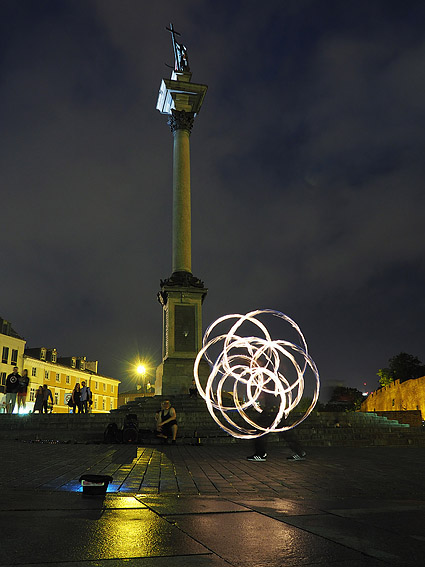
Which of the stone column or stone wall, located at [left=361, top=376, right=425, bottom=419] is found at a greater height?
the stone column

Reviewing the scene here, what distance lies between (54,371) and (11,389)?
50148mm

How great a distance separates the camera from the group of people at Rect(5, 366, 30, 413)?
919 inches

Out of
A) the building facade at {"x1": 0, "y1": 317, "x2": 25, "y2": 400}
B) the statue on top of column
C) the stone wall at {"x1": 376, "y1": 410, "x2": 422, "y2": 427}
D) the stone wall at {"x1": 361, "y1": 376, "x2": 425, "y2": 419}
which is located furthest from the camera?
the building facade at {"x1": 0, "y1": 317, "x2": 25, "y2": 400}

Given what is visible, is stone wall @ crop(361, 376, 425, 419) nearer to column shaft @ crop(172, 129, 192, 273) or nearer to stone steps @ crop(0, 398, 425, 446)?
column shaft @ crop(172, 129, 192, 273)

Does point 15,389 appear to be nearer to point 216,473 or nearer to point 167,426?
point 167,426

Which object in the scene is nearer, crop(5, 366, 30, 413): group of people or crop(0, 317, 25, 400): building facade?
crop(5, 366, 30, 413): group of people

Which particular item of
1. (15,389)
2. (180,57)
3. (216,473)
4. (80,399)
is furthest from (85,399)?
(180,57)

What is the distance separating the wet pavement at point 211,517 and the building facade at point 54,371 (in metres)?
56.6

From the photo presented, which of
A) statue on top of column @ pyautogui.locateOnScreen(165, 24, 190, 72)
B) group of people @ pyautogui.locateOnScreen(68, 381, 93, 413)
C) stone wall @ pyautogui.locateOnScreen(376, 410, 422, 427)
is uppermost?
statue on top of column @ pyautogui.locateOnScreen(165, 24, 190, 72)

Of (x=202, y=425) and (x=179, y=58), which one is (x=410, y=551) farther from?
(x=179, y=58)

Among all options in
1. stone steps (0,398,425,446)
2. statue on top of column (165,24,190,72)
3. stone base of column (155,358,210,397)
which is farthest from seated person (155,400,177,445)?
statue on top of column (165,24,190,72)

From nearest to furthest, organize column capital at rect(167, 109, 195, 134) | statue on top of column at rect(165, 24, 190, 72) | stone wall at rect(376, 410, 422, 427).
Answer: stone wall at rect(376, 410, 422, 427)
column capital at rect(167, 109, 195, 134)
statue on top of column at rect(165, 24, 190, 72)

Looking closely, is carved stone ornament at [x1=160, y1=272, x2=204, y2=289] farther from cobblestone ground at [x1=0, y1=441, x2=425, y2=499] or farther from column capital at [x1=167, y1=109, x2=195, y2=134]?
cobblestone ground at [x1=0, y1=441, x2=425, y2=499]

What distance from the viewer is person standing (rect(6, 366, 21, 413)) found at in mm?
23328
